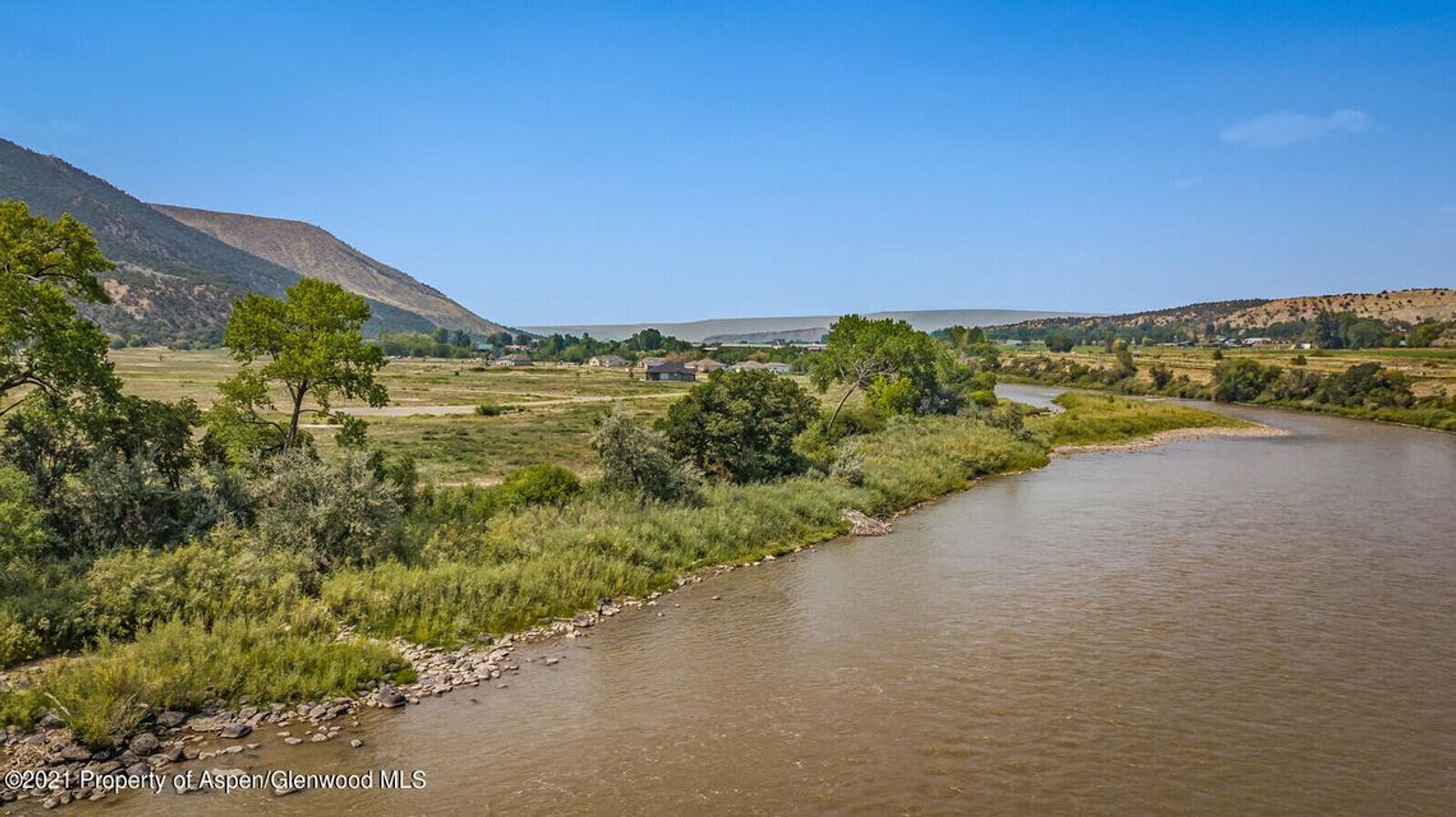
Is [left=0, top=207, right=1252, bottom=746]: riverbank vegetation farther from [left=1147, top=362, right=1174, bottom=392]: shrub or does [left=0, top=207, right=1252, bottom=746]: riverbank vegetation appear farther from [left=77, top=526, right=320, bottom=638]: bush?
[left=1147, top=362, right=1174, bottom=392]: shrub

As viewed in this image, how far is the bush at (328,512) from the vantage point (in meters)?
19.2

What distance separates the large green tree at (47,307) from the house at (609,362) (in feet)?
523

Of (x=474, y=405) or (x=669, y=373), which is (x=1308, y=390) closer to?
(x=474, y=405)

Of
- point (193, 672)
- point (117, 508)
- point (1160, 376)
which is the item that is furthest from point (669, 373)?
point (193, 672)

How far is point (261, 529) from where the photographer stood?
19.3 m

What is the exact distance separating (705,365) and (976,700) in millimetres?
147164

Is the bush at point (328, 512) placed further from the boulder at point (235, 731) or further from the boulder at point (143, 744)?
the boulder at point (143, 744)

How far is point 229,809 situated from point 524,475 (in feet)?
55.5

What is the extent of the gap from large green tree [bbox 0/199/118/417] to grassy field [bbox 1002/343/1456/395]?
314 ft

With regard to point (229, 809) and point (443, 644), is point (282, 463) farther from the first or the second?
point (229, 809)

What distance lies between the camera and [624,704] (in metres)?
14.8

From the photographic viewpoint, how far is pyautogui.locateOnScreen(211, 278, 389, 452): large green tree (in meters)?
22.2

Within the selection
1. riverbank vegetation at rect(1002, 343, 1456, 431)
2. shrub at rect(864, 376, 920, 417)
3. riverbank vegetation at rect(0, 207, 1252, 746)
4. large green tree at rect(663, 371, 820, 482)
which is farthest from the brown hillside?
riverbank vegetation at rect(0, 207, 1252, 746)

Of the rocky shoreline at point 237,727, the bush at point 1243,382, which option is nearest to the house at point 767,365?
the bush at point 1243,382
